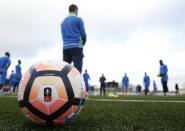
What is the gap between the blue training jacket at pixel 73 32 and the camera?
20.2 ft

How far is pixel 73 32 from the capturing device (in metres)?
6.20

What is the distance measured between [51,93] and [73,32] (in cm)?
317

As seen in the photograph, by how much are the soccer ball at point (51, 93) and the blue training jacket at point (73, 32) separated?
8.90 feet

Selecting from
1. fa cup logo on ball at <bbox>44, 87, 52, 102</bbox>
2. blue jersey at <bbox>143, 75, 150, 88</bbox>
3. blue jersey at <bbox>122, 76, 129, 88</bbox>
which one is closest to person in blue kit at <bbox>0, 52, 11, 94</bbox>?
fa cup logo on ball at <bbox>44, 87, 52, 102</bbox>

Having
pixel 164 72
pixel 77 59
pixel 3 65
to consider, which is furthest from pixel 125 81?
pixel 77 59

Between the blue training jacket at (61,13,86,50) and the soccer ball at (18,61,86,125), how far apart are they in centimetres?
271

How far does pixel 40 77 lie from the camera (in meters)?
3.28

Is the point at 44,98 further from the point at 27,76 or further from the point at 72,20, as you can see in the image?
the point at 72,20

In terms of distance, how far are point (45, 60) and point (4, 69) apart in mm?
11485

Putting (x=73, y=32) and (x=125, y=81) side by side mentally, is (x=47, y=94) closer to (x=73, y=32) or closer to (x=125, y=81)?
(x=73, y=32)

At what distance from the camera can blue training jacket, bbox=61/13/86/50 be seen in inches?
242

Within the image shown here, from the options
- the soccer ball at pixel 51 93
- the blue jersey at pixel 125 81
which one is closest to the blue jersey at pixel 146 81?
the blue jersey at pixel 125 81

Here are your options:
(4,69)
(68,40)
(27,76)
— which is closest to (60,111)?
(27,76)

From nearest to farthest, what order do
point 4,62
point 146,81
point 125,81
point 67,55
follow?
point 67,55 < point 4,62 < point 146,81 < point 125,81
